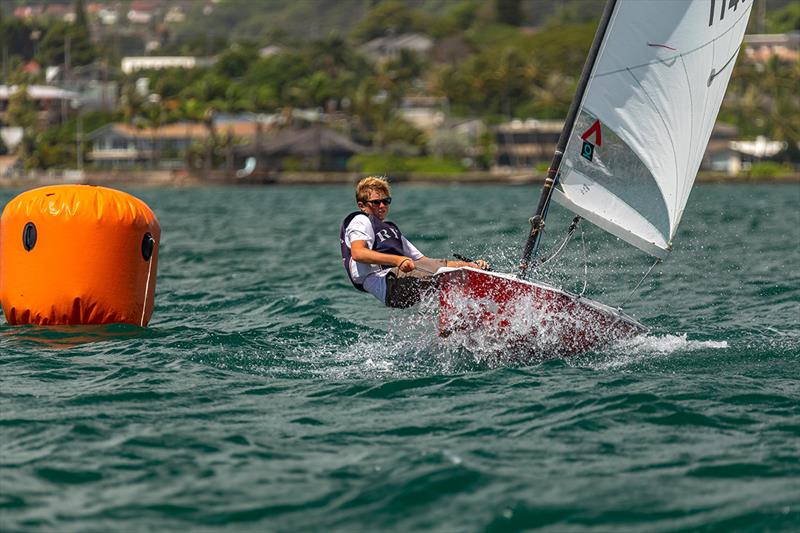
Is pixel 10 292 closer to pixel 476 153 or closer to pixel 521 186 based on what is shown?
pixel 521 186

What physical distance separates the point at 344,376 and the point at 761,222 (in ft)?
94.2

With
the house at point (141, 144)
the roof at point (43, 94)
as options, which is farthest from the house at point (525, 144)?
the roof at point (43, 94)

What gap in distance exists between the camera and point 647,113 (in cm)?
1138

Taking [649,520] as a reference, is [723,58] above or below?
above

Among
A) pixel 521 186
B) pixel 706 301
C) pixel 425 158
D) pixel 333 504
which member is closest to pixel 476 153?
pixel 425 158

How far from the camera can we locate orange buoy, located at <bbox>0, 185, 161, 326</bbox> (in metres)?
12.0

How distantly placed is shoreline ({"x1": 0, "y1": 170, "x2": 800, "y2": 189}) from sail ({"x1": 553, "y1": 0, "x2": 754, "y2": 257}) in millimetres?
86318

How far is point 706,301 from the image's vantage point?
16.1m

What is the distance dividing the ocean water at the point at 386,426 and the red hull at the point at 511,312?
217 millimetres

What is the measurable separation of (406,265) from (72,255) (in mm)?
3283

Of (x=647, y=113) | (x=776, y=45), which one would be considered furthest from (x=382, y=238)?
(x=776, y=45)

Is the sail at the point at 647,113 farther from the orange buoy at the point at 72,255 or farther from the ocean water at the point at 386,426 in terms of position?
the orange buoy at the point at 72,255

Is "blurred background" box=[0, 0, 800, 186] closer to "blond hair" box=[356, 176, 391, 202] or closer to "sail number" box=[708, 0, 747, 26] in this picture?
"sail number" box=[708, 0, 747, 26]

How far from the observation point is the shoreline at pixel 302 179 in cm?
9975
